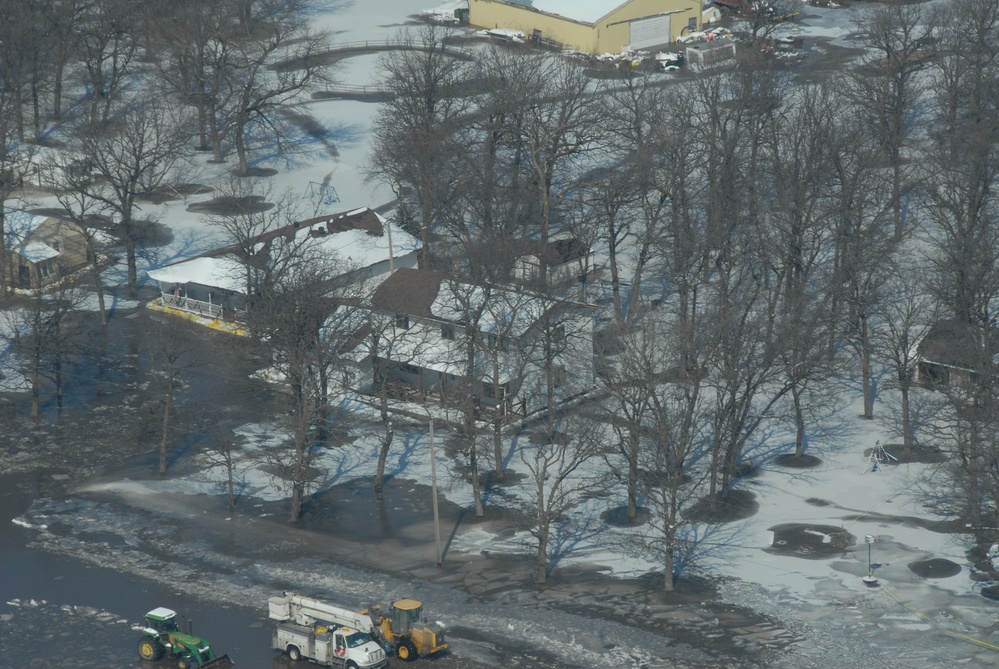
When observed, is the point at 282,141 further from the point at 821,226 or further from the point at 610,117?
the point at 821,226

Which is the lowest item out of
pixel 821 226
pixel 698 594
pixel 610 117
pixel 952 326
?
pixel 698 594

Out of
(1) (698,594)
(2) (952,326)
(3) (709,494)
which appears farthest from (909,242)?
(1) (698,594)

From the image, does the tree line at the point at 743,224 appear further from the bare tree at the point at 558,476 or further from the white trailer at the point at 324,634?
the white trailer at the point at 324,634

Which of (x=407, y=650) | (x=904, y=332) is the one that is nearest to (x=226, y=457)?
(x=407, y=650)

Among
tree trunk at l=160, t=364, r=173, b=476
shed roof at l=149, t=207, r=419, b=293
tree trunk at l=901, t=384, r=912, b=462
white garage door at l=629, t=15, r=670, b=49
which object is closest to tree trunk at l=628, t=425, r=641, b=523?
tree trunk at l=901, t=384, r=912, b=462

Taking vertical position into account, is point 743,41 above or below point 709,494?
above

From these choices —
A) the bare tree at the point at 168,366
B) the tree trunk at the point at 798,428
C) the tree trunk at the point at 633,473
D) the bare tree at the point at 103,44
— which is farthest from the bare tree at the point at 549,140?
the bare tree at the point at 103,44

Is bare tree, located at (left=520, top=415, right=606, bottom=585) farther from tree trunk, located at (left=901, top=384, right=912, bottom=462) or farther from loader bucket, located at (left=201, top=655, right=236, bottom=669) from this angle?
tree trunk, located at (left=901, top=384, right=912, bottom=462)
